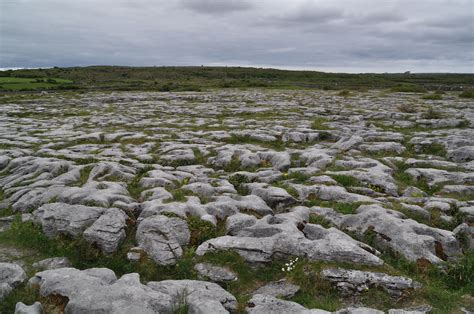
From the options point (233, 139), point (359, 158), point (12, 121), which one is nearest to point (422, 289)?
point (359, 158)

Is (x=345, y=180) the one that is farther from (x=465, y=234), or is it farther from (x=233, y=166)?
(x=233, y=166)

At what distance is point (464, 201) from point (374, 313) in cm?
781

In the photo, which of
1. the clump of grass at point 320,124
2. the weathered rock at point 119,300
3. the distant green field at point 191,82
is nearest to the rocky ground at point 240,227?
the weathered rock at point 119,300

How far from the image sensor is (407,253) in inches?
384

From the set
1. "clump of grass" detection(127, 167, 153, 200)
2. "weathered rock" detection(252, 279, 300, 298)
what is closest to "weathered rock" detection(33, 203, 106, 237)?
"clump of grass" detection(127, 167, 153, 200)

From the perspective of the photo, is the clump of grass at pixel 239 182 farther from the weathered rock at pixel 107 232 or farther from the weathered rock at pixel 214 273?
the weathered rock at pixel 214 273

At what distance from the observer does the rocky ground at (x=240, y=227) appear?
26.6 feet

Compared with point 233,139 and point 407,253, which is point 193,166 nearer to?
point 233,139

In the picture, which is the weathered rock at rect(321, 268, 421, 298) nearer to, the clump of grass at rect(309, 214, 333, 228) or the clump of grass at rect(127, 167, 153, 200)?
the clump of grass at rect(309, 214, 333, 228)

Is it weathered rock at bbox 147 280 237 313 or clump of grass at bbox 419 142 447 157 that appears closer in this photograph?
weathered rock at bbox 147 280 237 313

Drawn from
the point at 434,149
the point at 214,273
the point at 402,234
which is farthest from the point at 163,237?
the point at 434,149

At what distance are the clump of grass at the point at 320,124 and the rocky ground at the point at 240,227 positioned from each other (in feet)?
17.8

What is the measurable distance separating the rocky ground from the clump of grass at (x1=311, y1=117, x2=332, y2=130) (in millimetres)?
5434

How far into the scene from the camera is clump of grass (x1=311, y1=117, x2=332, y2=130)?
27078 millimetres
